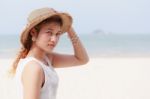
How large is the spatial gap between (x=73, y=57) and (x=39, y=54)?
563mm

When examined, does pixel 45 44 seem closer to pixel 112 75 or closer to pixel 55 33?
pixel 55 33

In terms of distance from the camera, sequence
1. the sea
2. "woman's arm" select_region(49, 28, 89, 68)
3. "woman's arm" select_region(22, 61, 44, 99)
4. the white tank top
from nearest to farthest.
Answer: "woman's arm" select_region(22, 61, 44, 99) < the white tank top < "woman's arm" select_region(49, 28, 89, 68) < the sea

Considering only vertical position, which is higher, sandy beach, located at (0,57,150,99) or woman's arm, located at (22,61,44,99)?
woman's arm, located at (22,61,44,99)

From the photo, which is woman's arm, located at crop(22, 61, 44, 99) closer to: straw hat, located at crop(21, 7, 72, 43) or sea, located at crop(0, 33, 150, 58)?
straw hat, located at crop(21, 7, 72, 43)

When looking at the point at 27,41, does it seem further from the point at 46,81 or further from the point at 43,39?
the point at 46,81

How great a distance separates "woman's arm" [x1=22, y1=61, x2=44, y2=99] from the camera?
2104 millimetres

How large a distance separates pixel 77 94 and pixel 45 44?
5.37m

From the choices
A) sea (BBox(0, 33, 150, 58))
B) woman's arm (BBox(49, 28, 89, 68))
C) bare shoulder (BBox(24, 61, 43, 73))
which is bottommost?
sea (BBox(0, 33, 150, 58))

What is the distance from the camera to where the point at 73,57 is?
2.87 m

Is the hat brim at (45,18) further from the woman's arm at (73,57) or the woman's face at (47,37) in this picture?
the woman's arm at (73,57)

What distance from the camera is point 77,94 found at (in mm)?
7590

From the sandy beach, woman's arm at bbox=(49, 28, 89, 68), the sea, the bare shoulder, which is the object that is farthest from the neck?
the sea

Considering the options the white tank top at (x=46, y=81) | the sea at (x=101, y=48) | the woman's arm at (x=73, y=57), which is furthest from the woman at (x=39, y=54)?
the sea at (x=101, y=48)

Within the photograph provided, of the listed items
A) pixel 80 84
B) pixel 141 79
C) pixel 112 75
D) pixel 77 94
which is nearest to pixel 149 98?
pixel 77 94
